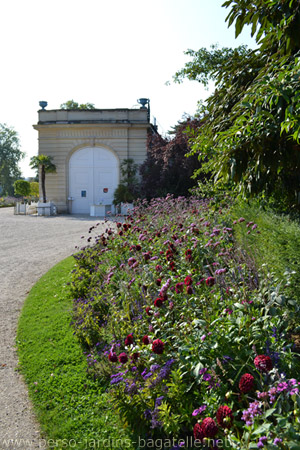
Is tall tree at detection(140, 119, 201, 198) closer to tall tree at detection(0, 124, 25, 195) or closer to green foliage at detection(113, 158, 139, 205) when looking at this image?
green foliage at detection(113, 158, 139, 205)

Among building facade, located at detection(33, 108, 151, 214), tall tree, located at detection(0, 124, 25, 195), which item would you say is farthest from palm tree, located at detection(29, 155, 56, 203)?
tall tree, located at detection(0, 124, 25, 195)

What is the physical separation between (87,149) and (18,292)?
61.5 feet

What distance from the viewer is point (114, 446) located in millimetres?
2486

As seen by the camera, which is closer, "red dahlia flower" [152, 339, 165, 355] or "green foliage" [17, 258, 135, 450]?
"red dahlia flower" [152, 339, 165, 355]

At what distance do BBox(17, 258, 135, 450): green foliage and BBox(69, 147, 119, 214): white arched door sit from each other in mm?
19072

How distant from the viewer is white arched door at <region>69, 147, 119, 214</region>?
24234 mm

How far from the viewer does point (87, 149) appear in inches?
957

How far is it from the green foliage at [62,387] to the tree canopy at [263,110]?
217cm

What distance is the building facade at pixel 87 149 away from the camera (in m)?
23.9

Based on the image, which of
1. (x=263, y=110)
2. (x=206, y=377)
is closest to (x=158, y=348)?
(x=206, y=377)

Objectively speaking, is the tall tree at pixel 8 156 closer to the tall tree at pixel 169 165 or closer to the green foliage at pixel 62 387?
the tall tree at pixel 169 165

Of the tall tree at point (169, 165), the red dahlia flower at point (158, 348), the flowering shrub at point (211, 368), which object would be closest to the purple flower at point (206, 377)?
the flowering shrub at point (211, 368)

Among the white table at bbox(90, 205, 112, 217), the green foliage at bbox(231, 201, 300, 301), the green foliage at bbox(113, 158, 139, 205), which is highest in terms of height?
the green foliage at bbox(113, 158, 139, 205)

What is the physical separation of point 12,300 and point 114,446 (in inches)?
163
